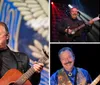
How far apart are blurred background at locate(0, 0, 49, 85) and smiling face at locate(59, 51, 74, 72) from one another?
12cm

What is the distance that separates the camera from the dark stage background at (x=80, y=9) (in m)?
→ 1.66

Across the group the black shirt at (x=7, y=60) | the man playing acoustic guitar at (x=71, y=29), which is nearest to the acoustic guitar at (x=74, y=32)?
the man playing acoustic guitar at (x=71, y=29)

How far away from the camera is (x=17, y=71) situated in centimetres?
154

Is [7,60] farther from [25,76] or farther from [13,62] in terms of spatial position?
[25,76]

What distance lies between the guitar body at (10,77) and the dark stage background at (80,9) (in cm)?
35

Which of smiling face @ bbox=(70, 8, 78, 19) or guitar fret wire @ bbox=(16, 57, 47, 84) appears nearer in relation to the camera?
guitar fret wire @ bbox=(16, 57, 47, 84)

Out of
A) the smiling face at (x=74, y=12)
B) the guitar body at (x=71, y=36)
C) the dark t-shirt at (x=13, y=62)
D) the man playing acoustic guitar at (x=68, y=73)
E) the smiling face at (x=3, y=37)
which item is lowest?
the man playing acoustic guitar at (x=68, y=73)

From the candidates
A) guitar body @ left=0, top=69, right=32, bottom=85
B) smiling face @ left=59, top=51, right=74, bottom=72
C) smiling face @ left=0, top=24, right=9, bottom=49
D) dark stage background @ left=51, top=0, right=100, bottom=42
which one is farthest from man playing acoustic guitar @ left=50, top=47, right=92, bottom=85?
smiling face @ left=0, top=24, right=9, bottom=49

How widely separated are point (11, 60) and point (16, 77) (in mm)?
122

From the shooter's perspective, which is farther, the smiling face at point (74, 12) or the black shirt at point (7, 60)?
the smiling face at point (74, 12)

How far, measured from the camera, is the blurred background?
1578mm

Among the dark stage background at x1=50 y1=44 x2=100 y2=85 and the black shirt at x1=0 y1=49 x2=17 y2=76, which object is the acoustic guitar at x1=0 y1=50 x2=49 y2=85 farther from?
the dark stage background at x1=50 y1=44 x2=100 y2=85

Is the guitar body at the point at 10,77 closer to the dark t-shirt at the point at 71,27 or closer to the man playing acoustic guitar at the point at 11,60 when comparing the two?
the man playing acoustic guitar at the point at 11,60

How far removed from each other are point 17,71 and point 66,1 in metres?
0.62
